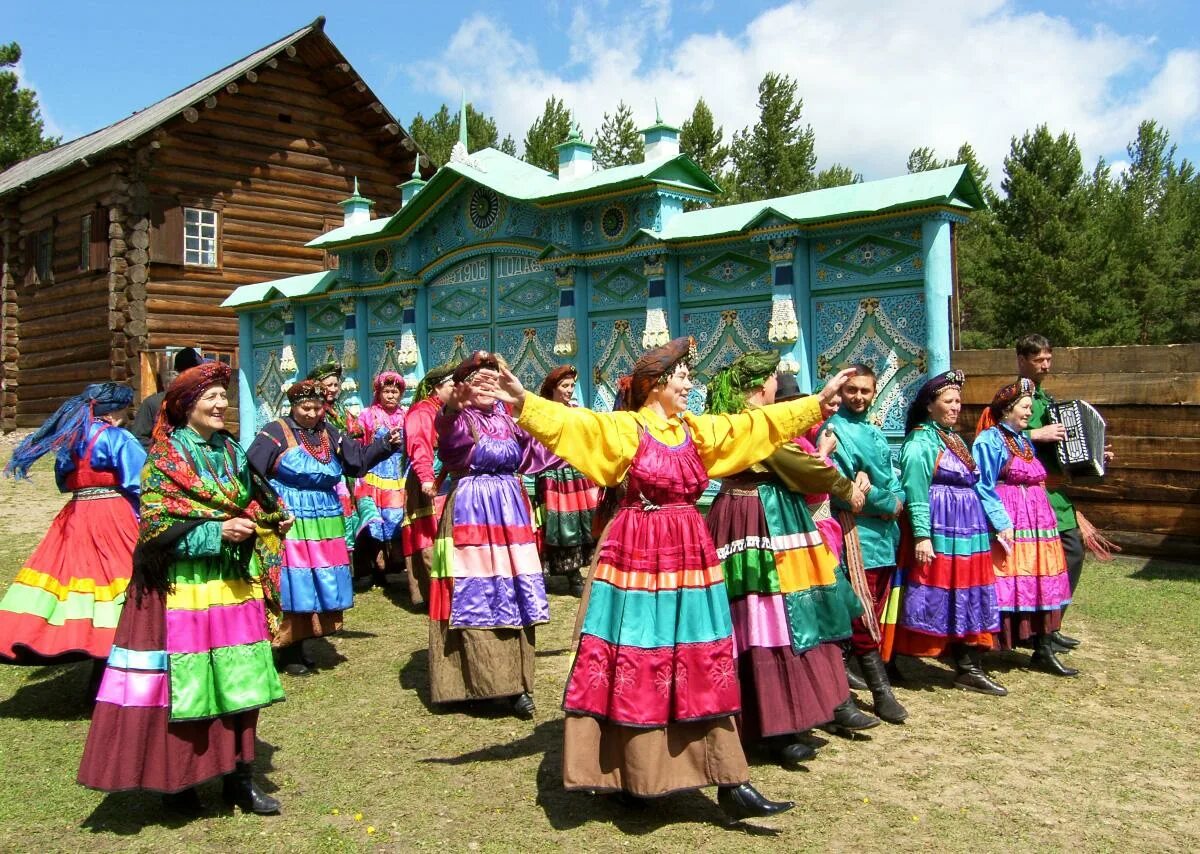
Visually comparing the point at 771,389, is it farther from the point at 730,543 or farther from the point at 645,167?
the point at 645,167

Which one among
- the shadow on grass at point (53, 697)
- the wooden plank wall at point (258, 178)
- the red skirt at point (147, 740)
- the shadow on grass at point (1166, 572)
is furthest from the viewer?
the wooden plank wall at point (258, 178)

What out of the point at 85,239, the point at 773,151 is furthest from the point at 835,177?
the point at 85,239

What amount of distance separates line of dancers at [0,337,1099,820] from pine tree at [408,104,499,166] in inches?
1059

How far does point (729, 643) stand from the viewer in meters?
3.75

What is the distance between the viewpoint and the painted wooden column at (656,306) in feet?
32.5

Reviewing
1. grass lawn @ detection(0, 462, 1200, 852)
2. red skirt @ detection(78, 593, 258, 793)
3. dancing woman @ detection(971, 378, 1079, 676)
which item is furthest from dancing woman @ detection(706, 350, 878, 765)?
red skirt @ detection(78, 593, 258, 793)

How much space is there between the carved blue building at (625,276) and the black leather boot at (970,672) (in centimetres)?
327

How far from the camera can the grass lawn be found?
3668 millimetres

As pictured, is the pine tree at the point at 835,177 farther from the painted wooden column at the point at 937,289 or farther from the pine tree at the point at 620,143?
the painted wooden column at the point at 937,289

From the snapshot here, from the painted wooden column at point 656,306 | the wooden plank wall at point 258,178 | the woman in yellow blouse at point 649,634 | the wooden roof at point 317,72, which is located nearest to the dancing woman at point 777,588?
the woman in yellow blouse at point 649,634

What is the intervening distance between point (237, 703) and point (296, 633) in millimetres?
2272

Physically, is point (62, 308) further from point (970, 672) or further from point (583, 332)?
point (970, 672)

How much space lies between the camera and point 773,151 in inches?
1120

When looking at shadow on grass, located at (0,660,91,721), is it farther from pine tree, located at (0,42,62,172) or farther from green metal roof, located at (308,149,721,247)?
pine tree, located at (0,42,62,172)
